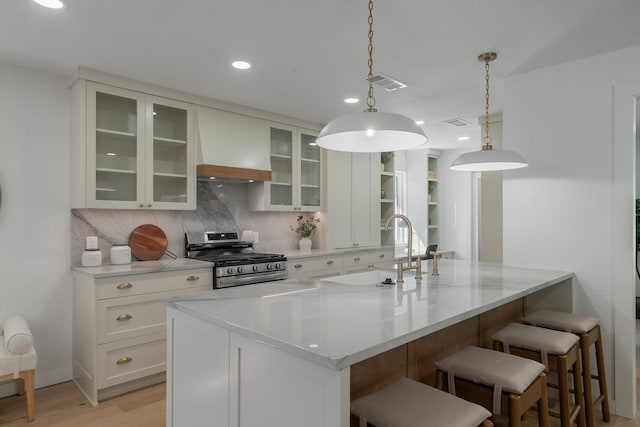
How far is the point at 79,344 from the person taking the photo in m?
3.10

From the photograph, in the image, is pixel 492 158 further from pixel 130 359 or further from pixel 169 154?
pixel 130 359

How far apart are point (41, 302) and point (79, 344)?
1.45 ft

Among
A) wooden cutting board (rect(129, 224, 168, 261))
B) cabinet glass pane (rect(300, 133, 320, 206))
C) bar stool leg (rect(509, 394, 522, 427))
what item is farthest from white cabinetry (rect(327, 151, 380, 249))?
bar stool leg (rect(509, 394, 522, 427))

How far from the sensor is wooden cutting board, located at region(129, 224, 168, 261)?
3475mm

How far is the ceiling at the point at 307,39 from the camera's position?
2162 millimetres

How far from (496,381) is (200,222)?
3.09 meters

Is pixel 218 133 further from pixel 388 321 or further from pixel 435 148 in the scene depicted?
pixel 435 148

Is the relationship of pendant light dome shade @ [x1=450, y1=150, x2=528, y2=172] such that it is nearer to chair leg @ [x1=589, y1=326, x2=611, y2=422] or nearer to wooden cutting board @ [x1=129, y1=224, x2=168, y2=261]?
chair leg @ [x1=589, y1=326, x2=611, y2=422]

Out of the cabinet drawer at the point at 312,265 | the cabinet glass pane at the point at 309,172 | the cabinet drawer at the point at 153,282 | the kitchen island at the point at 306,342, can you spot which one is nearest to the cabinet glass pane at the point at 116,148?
the cabinet drawer at the point at 153,282

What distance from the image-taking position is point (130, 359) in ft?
9.77

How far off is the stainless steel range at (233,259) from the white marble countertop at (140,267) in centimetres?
16

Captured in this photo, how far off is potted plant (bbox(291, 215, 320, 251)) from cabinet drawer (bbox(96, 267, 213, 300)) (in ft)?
4.84

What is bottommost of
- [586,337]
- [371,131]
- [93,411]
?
[93,411]

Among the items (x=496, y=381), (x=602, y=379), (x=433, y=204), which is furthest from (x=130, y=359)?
(x=433, y=204)
